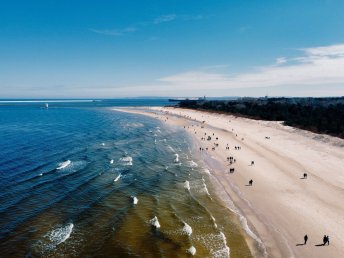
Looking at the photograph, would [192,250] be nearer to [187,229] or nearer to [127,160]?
[187,229]

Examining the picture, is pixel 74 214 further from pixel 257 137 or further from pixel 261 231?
pixel 257 137

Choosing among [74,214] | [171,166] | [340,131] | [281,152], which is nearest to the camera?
[74,214]

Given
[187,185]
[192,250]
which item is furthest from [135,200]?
[192,250]

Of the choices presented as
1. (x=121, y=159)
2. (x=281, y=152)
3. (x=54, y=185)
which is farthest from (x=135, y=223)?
(x=281, y=152)

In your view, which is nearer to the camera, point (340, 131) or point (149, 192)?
point (149, 192)

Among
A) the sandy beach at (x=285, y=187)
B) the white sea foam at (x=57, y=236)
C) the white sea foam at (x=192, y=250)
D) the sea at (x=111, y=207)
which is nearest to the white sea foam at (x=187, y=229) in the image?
the sea at (x=111, y=207)

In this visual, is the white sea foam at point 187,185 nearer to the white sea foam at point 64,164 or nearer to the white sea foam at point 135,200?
the white sea foam at point 135,200
